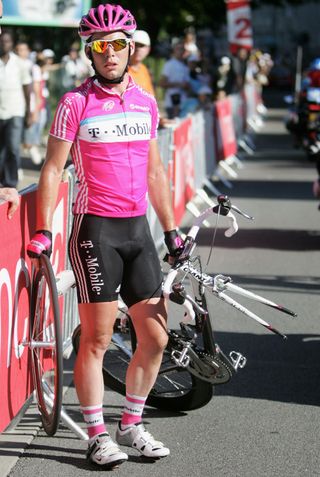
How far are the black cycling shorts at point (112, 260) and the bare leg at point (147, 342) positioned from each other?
5 cm

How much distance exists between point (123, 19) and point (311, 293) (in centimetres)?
522

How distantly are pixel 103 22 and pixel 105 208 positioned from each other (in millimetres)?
851

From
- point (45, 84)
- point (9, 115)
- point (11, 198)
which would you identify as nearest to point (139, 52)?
point (9, 115)

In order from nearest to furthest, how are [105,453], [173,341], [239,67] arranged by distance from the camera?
[105,453], [173,341], [239,67]

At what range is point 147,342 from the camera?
6.09 meters

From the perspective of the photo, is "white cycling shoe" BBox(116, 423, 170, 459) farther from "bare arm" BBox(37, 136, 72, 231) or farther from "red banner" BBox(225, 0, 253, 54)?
"red banner" BBox(225, 0, 253, 54)

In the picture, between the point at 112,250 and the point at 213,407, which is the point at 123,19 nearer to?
the point at 112,250

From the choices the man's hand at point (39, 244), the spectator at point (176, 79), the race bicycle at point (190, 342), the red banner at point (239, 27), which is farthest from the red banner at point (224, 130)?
the man's hand at point (39, 244)

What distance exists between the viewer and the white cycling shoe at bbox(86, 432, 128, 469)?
19.1 feet

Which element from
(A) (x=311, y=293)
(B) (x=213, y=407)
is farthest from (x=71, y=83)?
(B) (x=213, y=407)

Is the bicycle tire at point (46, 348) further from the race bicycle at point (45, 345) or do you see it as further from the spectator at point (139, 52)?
the spectator at point (139, 52)

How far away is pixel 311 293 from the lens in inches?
423

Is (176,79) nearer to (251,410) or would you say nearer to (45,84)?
(45,84)

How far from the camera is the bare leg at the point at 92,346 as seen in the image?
19.4 ft
